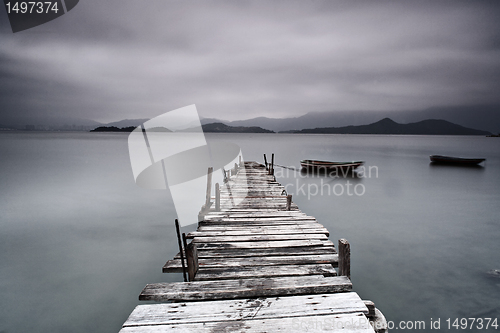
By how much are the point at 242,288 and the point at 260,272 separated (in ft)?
2.42

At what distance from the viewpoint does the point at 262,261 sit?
4977 mm

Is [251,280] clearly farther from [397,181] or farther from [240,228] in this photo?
[397,181]

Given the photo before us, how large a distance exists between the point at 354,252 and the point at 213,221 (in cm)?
556

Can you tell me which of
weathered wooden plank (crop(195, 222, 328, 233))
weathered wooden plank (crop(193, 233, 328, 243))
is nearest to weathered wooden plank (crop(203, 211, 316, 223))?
weathered wooden plank (crop(195, 222, 328, 233))

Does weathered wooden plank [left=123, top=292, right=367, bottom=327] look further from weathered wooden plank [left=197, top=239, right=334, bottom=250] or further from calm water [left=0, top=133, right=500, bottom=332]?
calm water [left=0, top=133, right=500, bottom=332]

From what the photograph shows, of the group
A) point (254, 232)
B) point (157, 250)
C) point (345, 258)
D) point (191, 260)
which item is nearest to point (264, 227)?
point (254, 232)

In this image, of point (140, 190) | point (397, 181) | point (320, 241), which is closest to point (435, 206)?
point (397, 181)

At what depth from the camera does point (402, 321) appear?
6.03 metres

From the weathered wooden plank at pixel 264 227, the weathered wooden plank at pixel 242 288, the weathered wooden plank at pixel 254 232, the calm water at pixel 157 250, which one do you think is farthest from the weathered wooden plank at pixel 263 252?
the calm water at pixel 157 250

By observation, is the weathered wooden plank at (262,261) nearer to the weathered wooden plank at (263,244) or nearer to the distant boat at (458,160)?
the weathered wooden plank at (263,244)

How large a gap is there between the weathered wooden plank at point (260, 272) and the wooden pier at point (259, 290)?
0.06 feet

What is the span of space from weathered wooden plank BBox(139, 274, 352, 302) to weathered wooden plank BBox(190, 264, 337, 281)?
346 millimetres

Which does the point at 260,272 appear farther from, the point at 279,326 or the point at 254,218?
the point at 254,218

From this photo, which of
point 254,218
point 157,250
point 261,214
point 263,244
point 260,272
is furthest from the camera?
point 157,250
